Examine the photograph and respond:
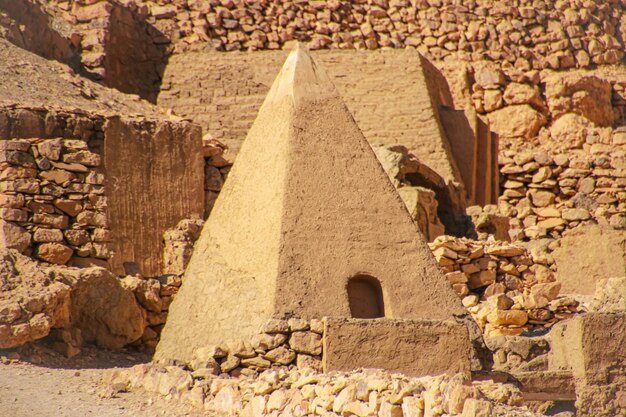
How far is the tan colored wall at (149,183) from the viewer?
1234 centimetres

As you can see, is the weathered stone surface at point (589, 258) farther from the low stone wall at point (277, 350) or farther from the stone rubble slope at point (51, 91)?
the low stone wall at point (277, 350)

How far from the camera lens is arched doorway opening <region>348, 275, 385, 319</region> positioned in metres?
8.32

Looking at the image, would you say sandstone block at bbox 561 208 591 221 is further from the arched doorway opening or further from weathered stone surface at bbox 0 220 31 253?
the arched doorway opening

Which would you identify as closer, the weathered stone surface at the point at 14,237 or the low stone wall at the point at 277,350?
the low stone wall at the point at 277,350

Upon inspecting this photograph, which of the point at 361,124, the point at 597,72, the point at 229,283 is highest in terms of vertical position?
the point at 597,72

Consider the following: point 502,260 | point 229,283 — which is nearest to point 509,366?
point 229,283

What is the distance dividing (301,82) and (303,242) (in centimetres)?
138

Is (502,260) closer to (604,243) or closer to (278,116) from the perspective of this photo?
(604,243)

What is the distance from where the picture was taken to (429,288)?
331 inches

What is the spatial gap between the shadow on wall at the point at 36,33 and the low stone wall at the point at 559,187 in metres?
6.70

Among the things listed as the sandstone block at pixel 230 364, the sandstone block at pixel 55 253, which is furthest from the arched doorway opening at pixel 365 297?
the sandstone block at pixel 55 253

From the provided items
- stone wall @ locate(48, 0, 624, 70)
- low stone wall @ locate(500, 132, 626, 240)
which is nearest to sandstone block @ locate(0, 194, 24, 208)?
low stone wall @ locate(500, 132, 626, 240)

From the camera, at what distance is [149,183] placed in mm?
12820

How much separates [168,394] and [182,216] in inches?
209
